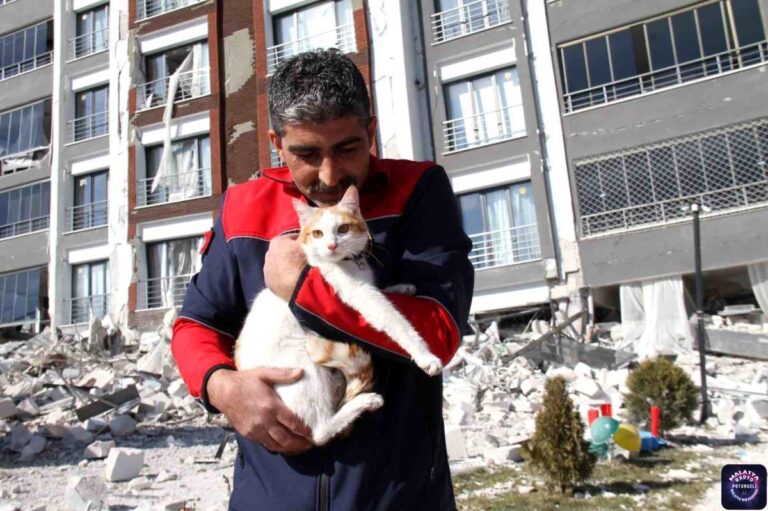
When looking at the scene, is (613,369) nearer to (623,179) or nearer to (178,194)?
(623,179)

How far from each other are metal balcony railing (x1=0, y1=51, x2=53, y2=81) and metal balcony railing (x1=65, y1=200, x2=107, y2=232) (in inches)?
286

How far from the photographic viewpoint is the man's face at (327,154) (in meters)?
2.01

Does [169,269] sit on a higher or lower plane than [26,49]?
lower

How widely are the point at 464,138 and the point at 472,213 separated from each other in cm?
261

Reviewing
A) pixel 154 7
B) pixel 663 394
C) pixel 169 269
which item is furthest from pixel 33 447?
pixel 154 7

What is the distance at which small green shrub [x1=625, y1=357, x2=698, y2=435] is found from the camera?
398 inches

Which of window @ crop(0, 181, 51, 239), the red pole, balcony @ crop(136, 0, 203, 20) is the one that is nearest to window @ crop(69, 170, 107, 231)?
window @ crop(0, 181, 51, 239)

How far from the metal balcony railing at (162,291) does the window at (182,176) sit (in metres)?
3.14

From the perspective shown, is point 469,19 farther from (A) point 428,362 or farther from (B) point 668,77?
(A) point 428,362

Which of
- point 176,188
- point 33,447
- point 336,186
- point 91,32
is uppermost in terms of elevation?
point 91,32

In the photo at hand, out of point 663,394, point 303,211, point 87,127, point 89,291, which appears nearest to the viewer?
point 303,211

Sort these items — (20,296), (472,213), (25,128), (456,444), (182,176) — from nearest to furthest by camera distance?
1. (456,444)
2. (472,213)
3. (182,176)
4. (20,296)
5. (25,128)

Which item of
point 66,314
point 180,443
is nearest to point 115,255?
point 66,314

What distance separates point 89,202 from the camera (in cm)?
2555
